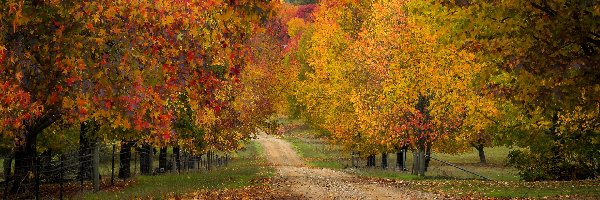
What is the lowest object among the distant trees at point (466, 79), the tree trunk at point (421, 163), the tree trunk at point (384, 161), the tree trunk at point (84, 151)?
the tree trunk at point (384, 161)

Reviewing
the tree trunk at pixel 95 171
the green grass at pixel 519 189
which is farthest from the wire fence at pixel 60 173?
the green grass at pixel 519 189

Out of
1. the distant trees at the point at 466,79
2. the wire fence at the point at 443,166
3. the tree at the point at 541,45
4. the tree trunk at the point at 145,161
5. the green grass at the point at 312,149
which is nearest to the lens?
the tree at the point at 541,45

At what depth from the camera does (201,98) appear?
12.7m

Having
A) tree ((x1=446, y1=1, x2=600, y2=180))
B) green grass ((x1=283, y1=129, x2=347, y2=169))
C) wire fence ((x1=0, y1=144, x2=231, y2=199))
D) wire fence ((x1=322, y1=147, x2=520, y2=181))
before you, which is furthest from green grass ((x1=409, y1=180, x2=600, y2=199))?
green grass ((x1=283, y1=129, x2=347, y2=169))

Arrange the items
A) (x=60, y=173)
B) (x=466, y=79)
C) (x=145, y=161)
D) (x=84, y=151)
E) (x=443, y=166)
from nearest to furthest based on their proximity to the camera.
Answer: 1. (x=60, y=173)
2. (x=84, y=151)
3. (x=466, y=79)
4. (x=145, y=161)
5. (x=443, y=166)

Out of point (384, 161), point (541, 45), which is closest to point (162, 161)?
point (384, 161)

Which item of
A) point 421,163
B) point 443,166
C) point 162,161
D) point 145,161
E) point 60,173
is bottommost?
point 443,166

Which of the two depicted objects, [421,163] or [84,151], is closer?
[84,151]

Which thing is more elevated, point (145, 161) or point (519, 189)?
point (519, 189)

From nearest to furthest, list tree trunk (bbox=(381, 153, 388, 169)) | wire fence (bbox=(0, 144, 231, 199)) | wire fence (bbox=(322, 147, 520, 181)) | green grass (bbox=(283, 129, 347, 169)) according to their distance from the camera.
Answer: wire fence (bbox=(0, 144, 231, 199)) → wire fence (bbox=(322, 147, 520, 181)) → tree trunk (bbox=(381, 153, 388, 169)) → green grass (bbox=(283, 129, 347, 169))

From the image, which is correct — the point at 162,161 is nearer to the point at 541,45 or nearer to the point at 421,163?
the point at 421,163

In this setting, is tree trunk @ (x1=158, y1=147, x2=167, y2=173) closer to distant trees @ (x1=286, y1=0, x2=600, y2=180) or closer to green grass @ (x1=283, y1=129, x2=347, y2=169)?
distant trees @ (x1=286, y1=0, x2=600, y2=180)

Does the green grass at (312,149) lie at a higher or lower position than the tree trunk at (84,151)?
lower

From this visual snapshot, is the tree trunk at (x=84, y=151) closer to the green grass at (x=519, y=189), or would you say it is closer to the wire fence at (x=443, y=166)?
the green grass at (x=519, y=189)
